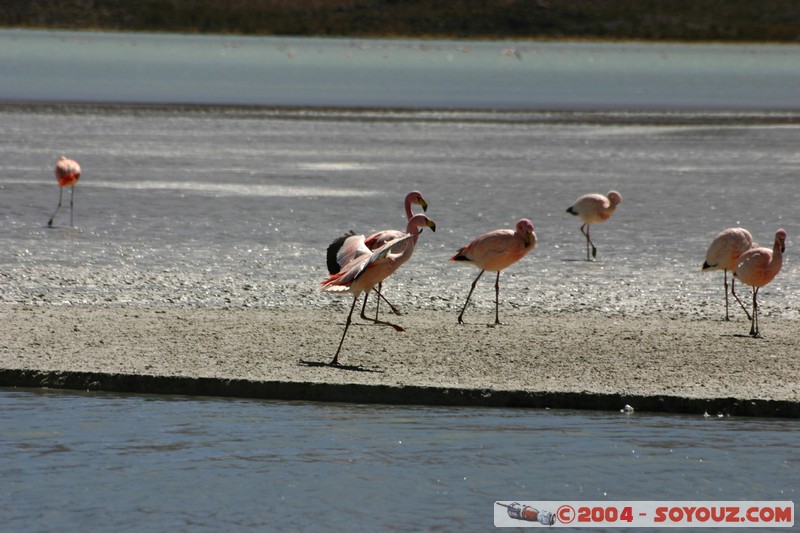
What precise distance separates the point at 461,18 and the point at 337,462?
119 m

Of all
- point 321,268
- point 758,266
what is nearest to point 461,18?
point 321,268

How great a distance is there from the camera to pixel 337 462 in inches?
285

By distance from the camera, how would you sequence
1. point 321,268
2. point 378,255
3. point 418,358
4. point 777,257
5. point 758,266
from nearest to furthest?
point 378,255 < point 418,358 < point 758,266 < point 777,257 < point 321,268

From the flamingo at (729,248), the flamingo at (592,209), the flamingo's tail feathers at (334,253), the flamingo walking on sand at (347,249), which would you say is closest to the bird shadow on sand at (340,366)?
the flamingo walking on sand at (347,249)

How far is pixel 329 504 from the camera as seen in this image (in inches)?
261

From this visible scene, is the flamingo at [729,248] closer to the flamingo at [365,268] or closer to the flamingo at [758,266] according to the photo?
the flamingo at [758,266]

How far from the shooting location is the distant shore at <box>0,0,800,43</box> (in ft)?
404

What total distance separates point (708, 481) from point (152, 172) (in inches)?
631

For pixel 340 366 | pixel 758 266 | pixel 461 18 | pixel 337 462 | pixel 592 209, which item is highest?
pixel 461 18

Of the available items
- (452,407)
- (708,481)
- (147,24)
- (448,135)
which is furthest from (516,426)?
(147,24)

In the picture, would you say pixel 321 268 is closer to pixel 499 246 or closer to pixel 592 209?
pixel 499 246

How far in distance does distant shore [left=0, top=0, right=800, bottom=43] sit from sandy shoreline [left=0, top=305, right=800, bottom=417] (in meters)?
114

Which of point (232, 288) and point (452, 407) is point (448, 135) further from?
point (452, 407)

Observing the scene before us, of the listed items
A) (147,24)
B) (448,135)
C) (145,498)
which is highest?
(147,24)
